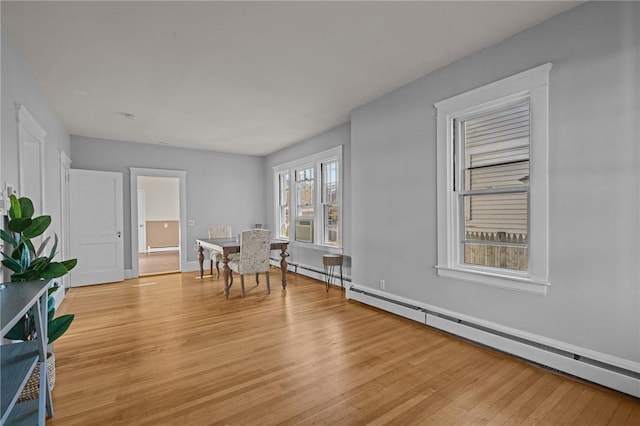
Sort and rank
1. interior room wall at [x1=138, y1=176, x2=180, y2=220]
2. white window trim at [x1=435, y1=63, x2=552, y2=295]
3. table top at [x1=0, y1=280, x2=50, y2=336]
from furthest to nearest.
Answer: interior room wall at [x1=138, y1=176, x2=180, y2=220]
white window trim at [x1=435, y1=63, x2=552, y2=295]
table top at [x1=0, y1=280, x2=50, y2=336]

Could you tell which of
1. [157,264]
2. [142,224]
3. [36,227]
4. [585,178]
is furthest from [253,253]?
[142,224]

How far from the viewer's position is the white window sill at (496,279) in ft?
8.24

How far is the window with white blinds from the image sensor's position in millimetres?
2723

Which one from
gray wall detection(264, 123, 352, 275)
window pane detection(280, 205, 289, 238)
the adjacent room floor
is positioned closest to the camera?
gray wall detection(264, 123, 352, 275)

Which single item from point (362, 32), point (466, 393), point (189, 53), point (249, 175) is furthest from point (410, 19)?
point (249, 175)

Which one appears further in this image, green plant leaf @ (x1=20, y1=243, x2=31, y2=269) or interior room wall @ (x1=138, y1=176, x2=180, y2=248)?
interior room wall @ (x1=138, y1=176, x2=180, y2=248)

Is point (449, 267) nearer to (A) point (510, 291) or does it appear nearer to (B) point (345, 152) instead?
(A) point (510, 291)

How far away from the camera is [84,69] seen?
10.4 ft

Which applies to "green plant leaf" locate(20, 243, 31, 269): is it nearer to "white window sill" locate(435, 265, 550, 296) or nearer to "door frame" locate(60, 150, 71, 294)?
"door frame" locate(60, 150, 71, 294)

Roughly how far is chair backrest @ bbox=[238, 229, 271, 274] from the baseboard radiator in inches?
86.9

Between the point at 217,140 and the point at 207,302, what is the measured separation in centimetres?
334

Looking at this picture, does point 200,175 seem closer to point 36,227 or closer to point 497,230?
point 36,227

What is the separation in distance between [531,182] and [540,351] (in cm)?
138

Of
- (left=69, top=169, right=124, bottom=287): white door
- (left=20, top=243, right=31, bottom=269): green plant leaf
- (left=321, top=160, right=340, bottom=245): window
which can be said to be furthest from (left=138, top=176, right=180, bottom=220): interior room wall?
(left=20, top=243, right=31, bottom=269): green plant leaf
